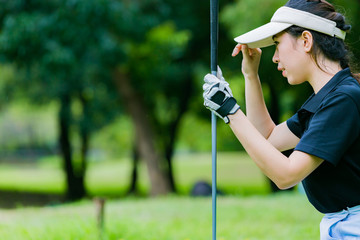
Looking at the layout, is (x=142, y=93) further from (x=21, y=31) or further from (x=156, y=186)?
(x=21, y=31)

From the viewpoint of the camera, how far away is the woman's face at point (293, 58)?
1845 mm

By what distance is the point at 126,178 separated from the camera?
3128cm

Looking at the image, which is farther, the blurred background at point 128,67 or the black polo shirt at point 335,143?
the blurred background at point 128,67

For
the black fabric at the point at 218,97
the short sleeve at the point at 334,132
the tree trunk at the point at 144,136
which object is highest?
the black fabric at the point at 218,97

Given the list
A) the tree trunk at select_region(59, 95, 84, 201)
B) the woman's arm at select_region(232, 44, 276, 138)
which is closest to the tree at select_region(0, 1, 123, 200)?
the tree trunk at select_region(59, 95, 84, 201)

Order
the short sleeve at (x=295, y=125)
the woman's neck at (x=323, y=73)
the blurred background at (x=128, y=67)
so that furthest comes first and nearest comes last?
the blurred background at (x=128, y=67), the short sleeve at (x=295, y=125), the woman's neck at (x=323, y=73)

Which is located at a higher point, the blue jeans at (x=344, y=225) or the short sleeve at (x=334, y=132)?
the short sleeve at (x=334, y=132)

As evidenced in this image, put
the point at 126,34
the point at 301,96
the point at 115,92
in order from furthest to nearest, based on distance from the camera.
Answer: the point at 115,92, the point at 301,96, the point at 126,34

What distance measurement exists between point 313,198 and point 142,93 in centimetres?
1093

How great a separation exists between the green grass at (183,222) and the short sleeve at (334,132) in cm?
305

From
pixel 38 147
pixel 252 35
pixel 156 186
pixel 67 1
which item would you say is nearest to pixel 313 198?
pixel 252 35

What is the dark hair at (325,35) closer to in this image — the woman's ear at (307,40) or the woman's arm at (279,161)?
the woman's ear at (307,40)

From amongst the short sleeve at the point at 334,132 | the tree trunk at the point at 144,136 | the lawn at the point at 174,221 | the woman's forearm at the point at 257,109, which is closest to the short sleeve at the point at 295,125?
the woman's forearm at the point at 257,109

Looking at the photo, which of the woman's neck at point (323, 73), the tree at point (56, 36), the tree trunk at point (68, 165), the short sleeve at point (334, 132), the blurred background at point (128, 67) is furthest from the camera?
the tree trunk at point (68, 165)
